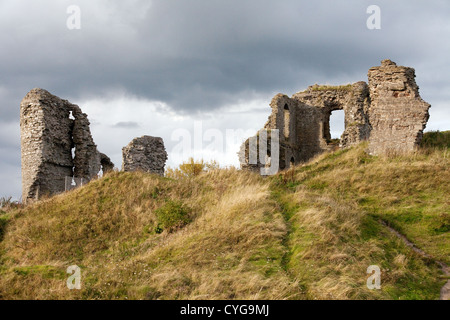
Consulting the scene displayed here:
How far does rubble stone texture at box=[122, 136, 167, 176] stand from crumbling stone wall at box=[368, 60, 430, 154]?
1156cm

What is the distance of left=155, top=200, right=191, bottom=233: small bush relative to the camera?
49.8 ft

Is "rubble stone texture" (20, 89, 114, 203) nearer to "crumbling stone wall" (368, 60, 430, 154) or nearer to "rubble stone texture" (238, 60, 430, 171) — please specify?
"rubble stone texture" (238, 60, 430, 171)

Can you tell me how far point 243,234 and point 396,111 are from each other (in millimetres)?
13005

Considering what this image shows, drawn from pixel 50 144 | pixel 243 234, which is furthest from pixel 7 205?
pixel 243 234

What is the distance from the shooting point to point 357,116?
28.5 metres

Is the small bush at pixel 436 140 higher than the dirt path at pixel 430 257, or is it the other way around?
the small bush at pixel 436 140

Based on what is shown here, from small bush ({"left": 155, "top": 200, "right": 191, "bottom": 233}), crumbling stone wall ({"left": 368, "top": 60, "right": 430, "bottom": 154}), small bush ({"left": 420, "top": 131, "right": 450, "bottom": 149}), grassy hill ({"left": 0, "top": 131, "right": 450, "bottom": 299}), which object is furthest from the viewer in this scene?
small bush ({"left": 420, "top": 131, "right": 450, "bottom": 149})

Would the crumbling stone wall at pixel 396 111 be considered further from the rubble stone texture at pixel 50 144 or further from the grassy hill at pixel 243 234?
the rubble stone texture at pixel 50 144

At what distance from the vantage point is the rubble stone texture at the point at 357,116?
21500mm

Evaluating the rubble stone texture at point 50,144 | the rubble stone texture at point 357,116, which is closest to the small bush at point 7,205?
the rubble stone texture at point 50,144

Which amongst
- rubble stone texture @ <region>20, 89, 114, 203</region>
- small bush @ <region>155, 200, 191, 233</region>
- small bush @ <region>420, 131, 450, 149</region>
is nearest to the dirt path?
small bush @ <region>155, 200, 191, 233</region>

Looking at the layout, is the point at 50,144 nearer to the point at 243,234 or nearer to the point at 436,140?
the point at 243,234

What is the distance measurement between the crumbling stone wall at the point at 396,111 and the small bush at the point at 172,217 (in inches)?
437
